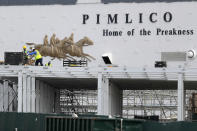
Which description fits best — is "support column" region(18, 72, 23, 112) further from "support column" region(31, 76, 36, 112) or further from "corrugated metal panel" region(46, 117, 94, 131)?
"corrugated metal panel" region(46, 117, 94, 131)

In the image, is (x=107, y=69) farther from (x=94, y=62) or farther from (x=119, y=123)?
(x=119, y=123)

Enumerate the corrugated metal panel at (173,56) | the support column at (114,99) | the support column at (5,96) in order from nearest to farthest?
the corrugated metal panel at (173,56) → the support column at (114,99) → the support column at (5,96)

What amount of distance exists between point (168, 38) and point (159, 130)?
23328mm

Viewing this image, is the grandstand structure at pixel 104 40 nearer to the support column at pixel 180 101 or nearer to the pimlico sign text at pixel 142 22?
the pimlico sign text at pixel 142 22

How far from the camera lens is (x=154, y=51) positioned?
48781 mm

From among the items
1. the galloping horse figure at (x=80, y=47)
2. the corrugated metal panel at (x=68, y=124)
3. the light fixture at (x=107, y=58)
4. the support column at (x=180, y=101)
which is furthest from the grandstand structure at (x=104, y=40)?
the corrugated metal panel at (x=68, y=124)

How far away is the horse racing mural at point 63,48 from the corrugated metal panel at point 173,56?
6927 millimetres

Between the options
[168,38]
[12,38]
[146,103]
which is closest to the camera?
[168,38]

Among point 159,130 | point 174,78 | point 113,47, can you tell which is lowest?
point 159,130

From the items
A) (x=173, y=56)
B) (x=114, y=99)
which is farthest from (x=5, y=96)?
(x=173, y=56)

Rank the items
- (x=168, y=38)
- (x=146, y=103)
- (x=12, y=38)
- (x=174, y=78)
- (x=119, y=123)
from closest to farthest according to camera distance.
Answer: (x=119, y=123), (x=174, y=78), (x=168, y=38), (x=12, y=38), (x=146, y=103)

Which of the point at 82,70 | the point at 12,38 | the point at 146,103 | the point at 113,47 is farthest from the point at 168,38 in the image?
the point at 146,103

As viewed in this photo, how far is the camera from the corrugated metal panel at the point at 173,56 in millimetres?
48031

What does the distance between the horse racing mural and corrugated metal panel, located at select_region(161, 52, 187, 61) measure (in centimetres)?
693
